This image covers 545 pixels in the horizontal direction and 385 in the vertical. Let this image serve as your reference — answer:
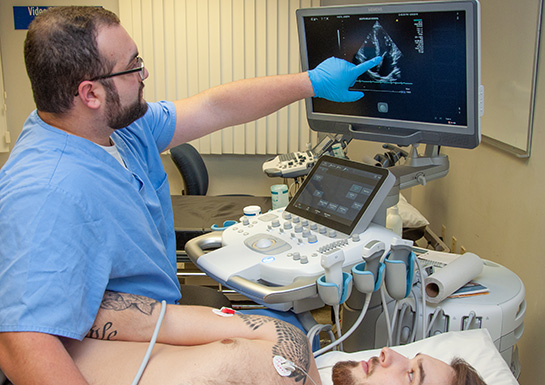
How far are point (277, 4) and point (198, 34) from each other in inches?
24.1

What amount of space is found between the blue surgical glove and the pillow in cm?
76

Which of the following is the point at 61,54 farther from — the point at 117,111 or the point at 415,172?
the point at 415,172

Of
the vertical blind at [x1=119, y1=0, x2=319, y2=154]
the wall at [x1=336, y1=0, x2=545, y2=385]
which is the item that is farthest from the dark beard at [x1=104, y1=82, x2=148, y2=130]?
the vertical blind at [x1=119, y1=0, x2=319, y2=154]

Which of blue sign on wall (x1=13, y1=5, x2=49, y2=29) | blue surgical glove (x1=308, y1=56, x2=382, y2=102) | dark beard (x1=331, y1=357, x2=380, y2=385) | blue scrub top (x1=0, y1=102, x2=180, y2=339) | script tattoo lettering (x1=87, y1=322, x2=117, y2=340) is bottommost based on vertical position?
dark beard (x1=331, y1=357, x2=380, y2=385)

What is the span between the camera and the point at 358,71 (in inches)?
59.9

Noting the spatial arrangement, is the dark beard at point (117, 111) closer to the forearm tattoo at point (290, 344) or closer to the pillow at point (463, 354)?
the forearm tattoo at point (290, 344)

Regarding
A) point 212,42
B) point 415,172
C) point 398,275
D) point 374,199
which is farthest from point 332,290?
point 212,42

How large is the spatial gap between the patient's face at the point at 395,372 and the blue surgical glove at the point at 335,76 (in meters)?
0.76

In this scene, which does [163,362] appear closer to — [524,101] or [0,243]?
[0,243]

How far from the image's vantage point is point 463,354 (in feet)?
4.44

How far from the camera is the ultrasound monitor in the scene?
131 cm

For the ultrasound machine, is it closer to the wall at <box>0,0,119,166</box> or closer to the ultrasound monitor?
the ultrasound monitor

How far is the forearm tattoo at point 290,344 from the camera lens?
1.09 m

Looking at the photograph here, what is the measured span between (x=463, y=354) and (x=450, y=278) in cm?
21
